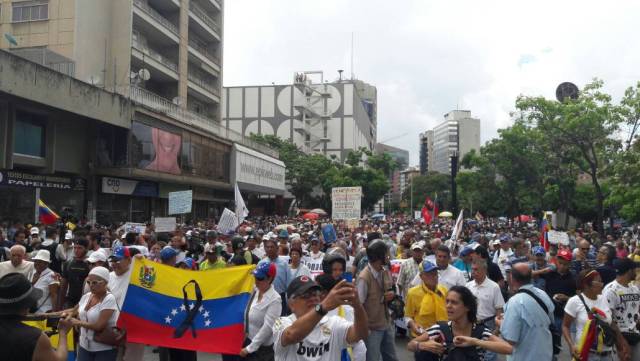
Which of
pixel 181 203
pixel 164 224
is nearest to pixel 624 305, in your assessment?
pixel 164 224

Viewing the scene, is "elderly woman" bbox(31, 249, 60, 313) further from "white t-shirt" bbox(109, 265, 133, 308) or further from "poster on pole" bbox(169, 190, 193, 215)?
"poster on pole" bbox(169, 190, 193, 215)

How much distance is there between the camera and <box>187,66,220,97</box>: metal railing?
38.5m

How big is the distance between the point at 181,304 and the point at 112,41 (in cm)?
2612

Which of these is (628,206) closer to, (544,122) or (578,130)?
(578,130)

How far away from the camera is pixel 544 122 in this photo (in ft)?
93.0

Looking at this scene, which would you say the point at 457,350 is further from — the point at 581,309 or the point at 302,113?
the point at 302,113

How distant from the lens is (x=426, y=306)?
18.7ft

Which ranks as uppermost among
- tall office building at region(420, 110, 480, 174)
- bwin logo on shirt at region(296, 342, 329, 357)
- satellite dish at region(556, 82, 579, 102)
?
tall office building at region(420, 110, 480, 174)

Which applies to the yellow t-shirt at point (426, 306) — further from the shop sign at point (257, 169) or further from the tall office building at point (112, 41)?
the shop sign at point (257, 169)

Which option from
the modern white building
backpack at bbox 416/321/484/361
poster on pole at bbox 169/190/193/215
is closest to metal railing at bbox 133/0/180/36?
poster on pole at bbox 169/190/193/215

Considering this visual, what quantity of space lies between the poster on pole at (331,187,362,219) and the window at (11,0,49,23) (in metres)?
16.8

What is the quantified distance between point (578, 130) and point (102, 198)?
74.2 feet

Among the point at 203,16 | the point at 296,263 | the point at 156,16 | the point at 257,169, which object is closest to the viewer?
the point at 296,263

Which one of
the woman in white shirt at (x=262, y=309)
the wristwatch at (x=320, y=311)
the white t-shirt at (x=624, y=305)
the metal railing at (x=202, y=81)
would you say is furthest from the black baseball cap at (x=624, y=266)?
the metal railing at (x=202, y=81)
